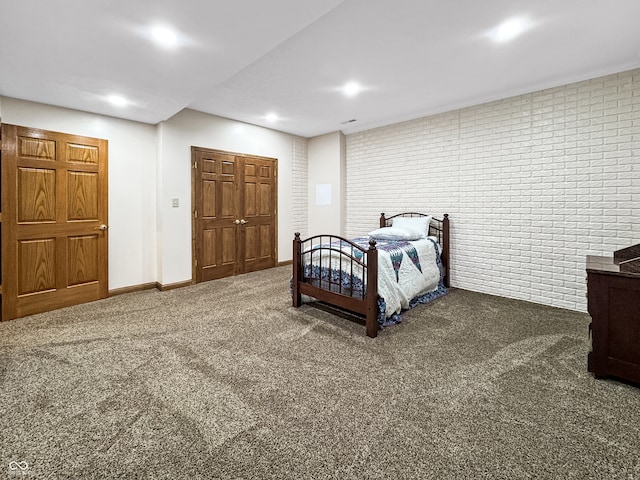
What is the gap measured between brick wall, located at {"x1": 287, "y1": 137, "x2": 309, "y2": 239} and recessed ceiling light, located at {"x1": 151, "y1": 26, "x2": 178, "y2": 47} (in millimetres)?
3710

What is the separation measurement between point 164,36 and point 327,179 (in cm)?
385

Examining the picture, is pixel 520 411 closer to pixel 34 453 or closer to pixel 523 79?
pixel 34 453

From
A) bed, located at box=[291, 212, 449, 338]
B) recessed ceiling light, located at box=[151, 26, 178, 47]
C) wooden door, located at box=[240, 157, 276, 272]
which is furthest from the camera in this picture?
wooden door, located at box=[240, 157, 276, 272]

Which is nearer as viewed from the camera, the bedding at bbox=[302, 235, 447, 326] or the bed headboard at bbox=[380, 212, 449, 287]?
the bedding at bbox=[302, 235, 447, 326]

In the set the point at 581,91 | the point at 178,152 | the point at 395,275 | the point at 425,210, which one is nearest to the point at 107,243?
the point at 178,152

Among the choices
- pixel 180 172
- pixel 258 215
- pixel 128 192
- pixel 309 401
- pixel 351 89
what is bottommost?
pixel 309 401

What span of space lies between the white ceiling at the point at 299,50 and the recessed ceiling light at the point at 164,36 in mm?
57

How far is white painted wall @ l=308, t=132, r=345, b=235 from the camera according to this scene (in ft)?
18.6

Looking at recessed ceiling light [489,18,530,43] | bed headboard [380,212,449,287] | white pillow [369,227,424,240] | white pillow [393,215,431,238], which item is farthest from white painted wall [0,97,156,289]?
recessed ceiling light [489,18,530,43]

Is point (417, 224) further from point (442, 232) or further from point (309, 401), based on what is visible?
point (309, 401)

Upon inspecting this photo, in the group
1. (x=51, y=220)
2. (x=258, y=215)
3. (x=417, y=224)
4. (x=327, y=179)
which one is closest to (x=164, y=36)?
(x=51, y=220)

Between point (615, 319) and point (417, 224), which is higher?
point (417, 224)

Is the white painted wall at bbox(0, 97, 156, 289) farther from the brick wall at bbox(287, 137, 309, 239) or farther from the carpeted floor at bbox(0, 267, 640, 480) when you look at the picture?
the brick wall at bbox(287, 137, 309, 239)

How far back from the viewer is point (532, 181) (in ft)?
12.2
